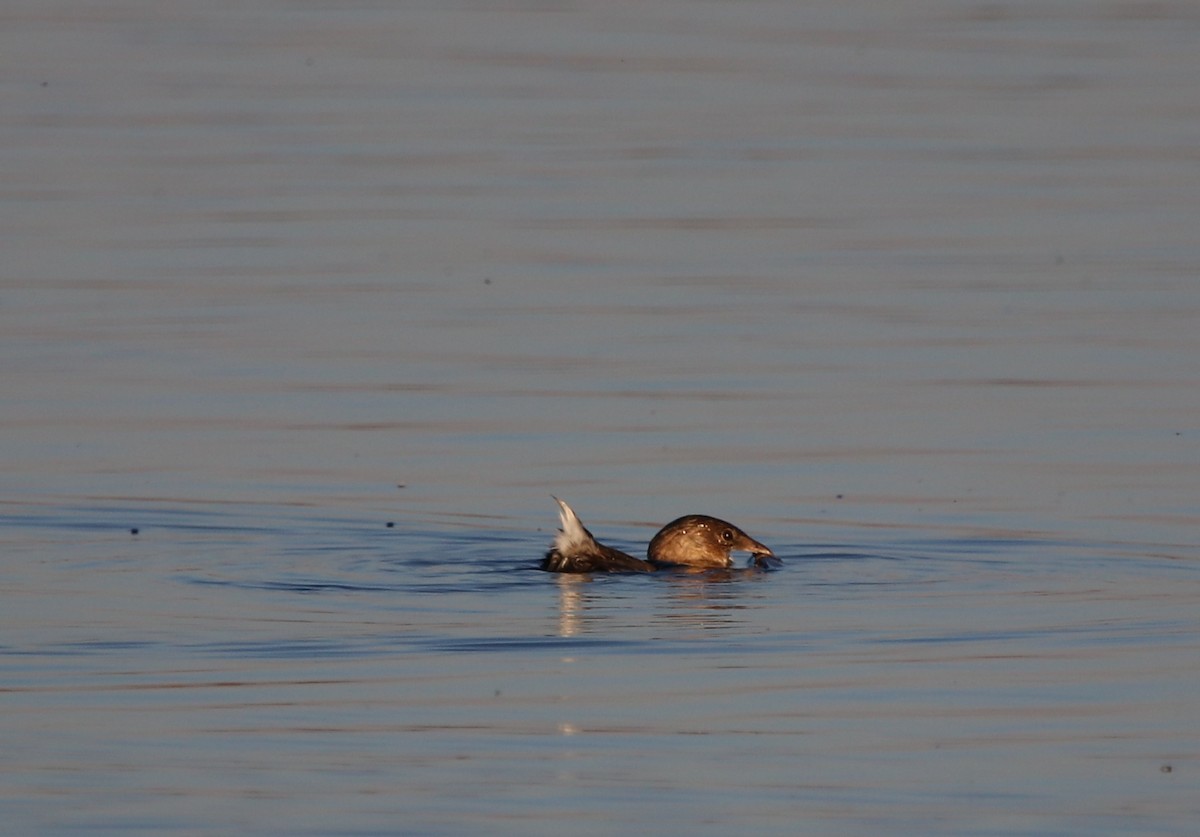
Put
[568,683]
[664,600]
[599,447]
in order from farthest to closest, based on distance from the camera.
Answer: [599,447]
[664,600]
[568,683]

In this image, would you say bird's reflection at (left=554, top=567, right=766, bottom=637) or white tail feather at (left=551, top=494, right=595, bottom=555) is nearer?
bird's reflection at (left=554, top=567, right=766, bottom=637)

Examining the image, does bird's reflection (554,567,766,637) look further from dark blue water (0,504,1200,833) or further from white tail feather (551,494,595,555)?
white tail feather (551,494,595,555)

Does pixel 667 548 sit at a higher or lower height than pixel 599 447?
lower

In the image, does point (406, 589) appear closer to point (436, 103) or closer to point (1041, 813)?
point (1041, 813)

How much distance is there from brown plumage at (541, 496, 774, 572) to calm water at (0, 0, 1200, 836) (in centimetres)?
13

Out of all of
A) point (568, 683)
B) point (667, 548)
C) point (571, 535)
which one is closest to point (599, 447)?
point (667, 548)

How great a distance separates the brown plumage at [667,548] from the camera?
1249cm

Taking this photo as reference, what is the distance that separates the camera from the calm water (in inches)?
344

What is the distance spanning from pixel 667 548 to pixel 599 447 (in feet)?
6.95

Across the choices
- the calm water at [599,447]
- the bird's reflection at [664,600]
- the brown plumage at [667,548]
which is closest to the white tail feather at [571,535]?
the brown plumage at [667,548]

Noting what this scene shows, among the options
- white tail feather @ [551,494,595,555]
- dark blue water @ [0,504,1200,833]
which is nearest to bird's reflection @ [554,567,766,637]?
dark blue water @ [0,504,1200,833]

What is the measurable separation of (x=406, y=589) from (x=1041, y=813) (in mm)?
4576

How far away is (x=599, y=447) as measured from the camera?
586 inches

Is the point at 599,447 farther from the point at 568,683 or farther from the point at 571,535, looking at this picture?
the point at 568,683
